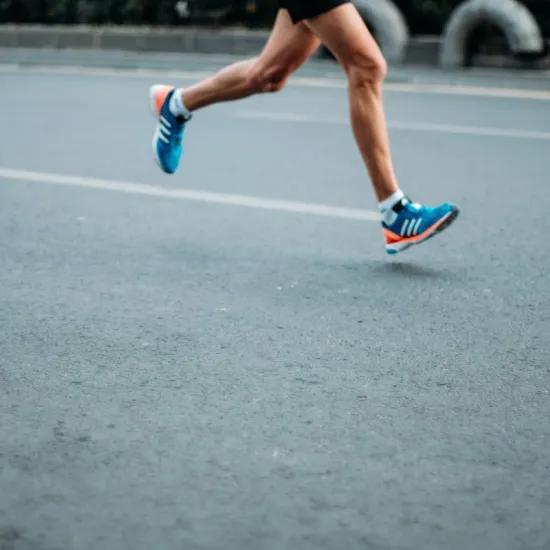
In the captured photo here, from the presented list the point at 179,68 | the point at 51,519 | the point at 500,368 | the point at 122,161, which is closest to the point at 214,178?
the point at 122,161

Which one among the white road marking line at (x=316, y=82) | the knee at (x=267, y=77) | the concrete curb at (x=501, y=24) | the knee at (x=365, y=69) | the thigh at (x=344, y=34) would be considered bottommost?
the white road marking line at (x=316, y=82)

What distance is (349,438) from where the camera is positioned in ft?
10.1

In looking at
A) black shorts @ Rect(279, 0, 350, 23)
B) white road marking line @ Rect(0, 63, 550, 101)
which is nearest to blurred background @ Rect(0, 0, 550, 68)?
white road marking line @ Rect(0, 63, 550, 101)

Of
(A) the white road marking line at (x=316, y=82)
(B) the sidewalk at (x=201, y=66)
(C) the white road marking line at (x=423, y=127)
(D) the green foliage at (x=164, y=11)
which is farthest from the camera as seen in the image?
(D) the green foliage at (x=164, y=11)

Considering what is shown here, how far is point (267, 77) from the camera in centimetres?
560

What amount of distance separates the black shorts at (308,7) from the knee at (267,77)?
Answer: 0.38 m

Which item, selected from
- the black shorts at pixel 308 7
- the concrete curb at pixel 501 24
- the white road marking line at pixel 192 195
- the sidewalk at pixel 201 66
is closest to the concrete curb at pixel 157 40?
the sidewalk at pixel 201 66

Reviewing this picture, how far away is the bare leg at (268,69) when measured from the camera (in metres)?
5.45

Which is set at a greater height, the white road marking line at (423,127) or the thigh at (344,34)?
the thigh at (344,34)

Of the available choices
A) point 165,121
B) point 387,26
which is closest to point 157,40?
point 387,26

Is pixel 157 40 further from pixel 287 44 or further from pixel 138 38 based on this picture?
pixel 287 44

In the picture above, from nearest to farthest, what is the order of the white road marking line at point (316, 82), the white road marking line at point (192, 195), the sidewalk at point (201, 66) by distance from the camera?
the white road marking line at point (192, 195), the white road marking line at point (316, 82), the sidewalk at point (201, 66)

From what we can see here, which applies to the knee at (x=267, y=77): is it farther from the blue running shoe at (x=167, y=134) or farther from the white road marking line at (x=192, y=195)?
the white road marking line at (x=192, y=195)

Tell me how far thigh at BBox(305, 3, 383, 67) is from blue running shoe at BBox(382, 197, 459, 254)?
0.60m
